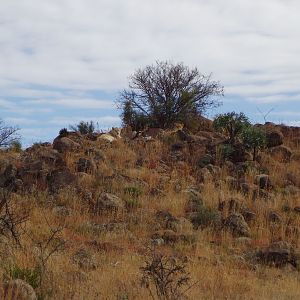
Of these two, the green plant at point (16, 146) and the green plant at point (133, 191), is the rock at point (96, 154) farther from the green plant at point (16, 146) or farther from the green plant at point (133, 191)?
the green plant at point (16, 146)

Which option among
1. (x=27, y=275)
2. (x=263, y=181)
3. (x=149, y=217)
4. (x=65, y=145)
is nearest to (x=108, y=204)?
(x=149, y=217)

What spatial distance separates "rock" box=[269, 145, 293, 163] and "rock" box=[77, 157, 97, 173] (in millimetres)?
6090

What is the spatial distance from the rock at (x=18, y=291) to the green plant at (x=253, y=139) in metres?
12.1

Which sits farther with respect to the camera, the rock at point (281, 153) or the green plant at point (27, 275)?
the rock at point (281, 153)

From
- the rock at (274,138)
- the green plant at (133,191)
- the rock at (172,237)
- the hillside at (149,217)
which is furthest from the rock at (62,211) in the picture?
the rock at (274,138)

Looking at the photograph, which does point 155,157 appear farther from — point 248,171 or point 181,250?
point 181,250

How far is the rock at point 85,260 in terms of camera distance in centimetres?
840

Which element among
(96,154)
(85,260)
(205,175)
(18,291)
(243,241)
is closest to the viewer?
(18,291)

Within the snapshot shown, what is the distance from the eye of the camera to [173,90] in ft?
79.1

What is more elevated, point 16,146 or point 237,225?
point 16,146

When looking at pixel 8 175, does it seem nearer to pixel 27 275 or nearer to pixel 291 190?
pixel 291 190

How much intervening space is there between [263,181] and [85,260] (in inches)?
318

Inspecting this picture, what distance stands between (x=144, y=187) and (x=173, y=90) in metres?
10.3

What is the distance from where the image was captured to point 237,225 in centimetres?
1206
